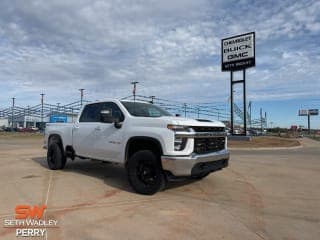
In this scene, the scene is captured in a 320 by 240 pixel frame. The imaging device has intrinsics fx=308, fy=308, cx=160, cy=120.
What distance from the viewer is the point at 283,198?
20.0 feet

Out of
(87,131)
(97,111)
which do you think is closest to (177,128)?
(97,111)

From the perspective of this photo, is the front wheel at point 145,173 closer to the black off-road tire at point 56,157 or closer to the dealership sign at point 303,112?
the black off-road tire at point 56,157

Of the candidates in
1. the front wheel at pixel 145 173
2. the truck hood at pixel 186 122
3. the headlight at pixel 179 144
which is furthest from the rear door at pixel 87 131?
the headlight at pixel 179 144

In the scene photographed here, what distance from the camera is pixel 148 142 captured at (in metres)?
6.33

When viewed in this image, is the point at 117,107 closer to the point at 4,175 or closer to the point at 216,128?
the point at 216,128

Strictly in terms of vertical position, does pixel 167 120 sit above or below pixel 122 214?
above

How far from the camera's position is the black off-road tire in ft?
28.7

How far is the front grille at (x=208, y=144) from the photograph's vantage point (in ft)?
19.9

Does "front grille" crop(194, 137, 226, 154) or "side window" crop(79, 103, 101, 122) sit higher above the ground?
"side window" crop(79, 103, 101, 122)

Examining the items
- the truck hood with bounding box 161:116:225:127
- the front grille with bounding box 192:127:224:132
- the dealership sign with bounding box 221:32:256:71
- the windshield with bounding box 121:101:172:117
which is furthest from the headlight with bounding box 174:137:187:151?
the dealership sign with bounding box 221:32:256:71

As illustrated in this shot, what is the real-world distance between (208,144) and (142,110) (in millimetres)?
1782

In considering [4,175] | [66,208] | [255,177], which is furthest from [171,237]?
[4,175]

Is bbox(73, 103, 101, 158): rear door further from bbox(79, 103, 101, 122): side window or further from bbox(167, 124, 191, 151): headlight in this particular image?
bbox(167, 124, 191, 151): headlight

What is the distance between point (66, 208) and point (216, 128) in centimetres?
351
